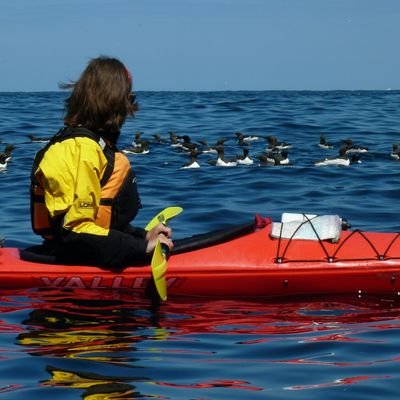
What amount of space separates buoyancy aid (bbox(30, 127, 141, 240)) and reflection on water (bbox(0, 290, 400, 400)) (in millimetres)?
562

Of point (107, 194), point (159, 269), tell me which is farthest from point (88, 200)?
point (159, 269)

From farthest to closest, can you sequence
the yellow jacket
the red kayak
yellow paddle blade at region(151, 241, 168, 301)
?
the red kayak
yellow paddle blade at region(151, 241, 168, 301)
the yellow jacket

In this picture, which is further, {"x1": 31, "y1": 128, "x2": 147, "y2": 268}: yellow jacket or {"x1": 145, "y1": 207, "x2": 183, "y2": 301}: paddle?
{"x1": 145, "y1": 207, "x2": 183, "y2": 301}: paddle

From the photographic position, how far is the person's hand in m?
7.53

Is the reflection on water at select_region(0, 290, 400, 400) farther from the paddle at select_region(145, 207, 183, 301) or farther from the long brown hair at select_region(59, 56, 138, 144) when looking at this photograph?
the long brown hair at select_region(59, 56, 138, 144)

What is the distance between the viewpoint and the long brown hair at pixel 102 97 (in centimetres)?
725

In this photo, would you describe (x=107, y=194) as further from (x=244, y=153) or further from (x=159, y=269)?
(x=244, y=153)

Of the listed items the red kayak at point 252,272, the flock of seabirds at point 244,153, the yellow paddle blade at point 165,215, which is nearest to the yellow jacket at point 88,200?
the red kayak at point 252,272

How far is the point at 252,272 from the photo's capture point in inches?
309

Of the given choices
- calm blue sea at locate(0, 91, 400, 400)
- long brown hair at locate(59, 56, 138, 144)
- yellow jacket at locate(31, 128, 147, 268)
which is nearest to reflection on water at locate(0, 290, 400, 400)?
calm blue sea at locate(0, 91, 400, 400)

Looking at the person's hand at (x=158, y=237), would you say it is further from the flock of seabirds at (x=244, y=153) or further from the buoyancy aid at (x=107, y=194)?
the flock of seabirds at (x=244, y=153)

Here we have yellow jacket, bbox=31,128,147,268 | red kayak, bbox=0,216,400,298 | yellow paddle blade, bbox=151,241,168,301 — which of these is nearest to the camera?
yellow jacket, bbox=31,128,147,268

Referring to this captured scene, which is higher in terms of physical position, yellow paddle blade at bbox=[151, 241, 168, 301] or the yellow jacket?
the yellow jacket

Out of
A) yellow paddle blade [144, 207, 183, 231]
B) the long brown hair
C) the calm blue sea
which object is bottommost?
the calm blue sea
